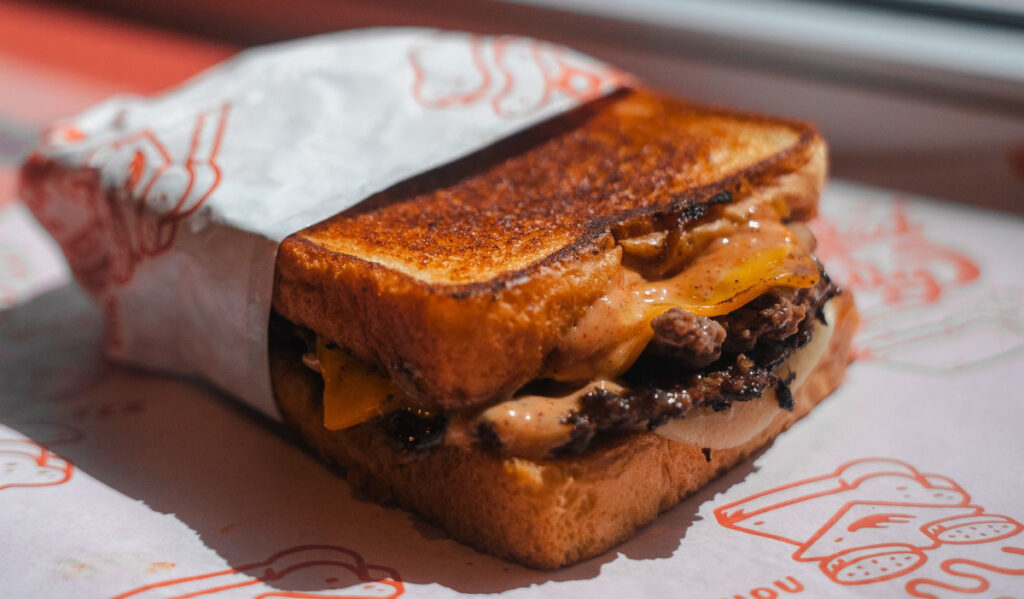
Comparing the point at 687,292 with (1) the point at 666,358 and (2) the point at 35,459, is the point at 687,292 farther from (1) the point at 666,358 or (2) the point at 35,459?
(2) the point at 35,459

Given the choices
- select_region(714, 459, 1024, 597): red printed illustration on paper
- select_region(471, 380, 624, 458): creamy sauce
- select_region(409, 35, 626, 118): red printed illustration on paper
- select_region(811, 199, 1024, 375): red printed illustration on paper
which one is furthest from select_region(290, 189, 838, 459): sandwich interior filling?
select_region(409, 35, 626, 118): red printed illustration on paper

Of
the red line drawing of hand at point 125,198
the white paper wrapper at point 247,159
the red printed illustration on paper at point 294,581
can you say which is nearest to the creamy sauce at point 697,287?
the red printed illustration on paper at point 294,581

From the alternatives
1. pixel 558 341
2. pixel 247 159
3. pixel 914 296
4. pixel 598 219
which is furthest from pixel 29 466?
pixel 914 296

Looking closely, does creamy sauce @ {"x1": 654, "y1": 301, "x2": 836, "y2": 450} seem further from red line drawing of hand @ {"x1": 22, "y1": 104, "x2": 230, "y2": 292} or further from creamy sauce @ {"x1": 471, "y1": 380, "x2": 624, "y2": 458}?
red line drawing of hand @ {"x1": 22, "y1": 104, "x2": 230, "y2": 292}

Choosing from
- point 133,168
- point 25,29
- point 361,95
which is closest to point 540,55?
point 361,95

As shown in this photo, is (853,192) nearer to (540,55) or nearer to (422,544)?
(540,55)

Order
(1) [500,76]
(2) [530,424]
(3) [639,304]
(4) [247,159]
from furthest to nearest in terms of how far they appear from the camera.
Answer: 1. (1) [500,76]
2. (4) [247,159]
3. (3) [639,304]
4. (2) [530,424]
